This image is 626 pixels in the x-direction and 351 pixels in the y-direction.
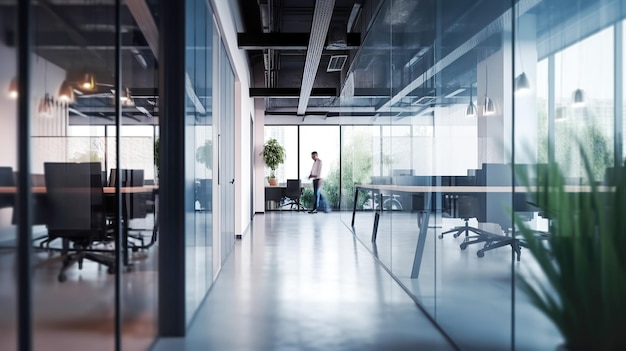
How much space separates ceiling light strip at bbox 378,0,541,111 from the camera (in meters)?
2.08

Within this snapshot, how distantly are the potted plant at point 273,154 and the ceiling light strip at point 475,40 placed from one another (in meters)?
9.64

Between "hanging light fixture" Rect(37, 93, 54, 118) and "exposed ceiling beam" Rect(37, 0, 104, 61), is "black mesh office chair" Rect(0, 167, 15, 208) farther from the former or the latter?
"exposed ceiling beam" Rect(37, 0, 104, 61)

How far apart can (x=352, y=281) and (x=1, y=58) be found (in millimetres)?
3831

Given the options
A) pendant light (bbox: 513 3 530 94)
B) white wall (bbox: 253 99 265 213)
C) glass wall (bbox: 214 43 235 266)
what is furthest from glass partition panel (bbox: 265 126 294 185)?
pendant light (bbox: 513 3 530 94)

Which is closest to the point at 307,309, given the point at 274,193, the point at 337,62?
the point at 337,62

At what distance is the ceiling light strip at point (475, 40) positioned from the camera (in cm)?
208

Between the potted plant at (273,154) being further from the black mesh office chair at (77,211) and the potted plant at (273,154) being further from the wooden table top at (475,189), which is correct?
the black mesh office chair at (77,211)

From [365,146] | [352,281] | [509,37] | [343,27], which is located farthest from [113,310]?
[343,27]

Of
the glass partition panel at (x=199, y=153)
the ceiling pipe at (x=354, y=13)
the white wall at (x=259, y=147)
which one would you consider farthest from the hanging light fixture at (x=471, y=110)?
the white wall at (x=259, y=147)

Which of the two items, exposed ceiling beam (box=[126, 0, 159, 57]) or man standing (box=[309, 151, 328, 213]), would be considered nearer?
exposed ceiling beam (box=[126, 0, 159, 57])

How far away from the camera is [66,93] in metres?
1.73

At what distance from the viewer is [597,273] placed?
5.55 ft

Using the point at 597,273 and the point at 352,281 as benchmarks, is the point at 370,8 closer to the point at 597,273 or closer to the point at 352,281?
the point at 352,281

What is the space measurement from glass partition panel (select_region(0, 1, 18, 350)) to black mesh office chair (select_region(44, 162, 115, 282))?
0.79 ft
